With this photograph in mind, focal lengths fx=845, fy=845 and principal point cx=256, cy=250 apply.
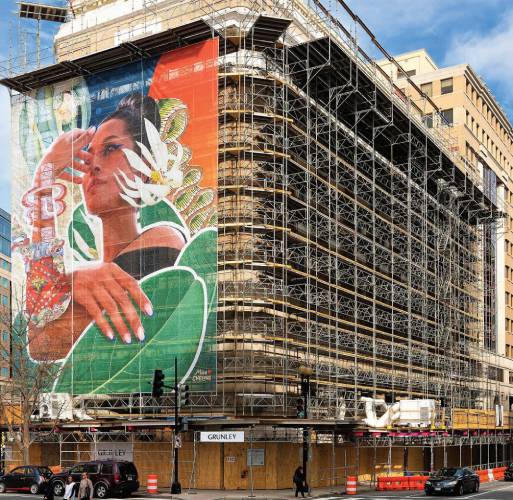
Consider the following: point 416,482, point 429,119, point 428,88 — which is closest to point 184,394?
point 416,482

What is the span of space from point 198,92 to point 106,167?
24.6ft

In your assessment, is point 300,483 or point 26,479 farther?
point 26,479

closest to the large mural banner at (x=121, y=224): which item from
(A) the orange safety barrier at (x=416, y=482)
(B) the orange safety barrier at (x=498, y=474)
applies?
(A) the orange safety barrier at (x=416, y=482)

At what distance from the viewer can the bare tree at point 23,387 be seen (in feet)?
149

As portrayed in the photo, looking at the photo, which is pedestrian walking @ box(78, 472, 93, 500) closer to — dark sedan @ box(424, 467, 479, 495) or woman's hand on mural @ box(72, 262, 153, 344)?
woman's hand on mural @ box(72, 262, 153, 344)

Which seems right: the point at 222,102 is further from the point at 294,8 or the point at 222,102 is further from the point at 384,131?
the point at 384,131

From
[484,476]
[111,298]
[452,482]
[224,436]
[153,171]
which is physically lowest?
[484,476]

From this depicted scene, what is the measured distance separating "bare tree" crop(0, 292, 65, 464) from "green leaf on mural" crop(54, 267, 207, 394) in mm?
1508

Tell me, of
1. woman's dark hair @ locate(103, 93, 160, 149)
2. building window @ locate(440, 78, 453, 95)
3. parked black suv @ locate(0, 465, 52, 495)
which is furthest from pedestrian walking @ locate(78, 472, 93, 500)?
building window @ locate(440, 78, 453, 95)

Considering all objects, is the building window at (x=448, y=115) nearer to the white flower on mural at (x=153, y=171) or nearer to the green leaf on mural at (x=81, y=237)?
the white flower on mural at (x=153, y=171)

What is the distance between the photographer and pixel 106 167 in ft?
163

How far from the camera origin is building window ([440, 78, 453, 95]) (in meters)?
81.9

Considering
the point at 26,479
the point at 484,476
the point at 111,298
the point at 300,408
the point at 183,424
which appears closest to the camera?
the point at 300,408

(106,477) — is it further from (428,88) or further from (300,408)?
A: (428,88)
